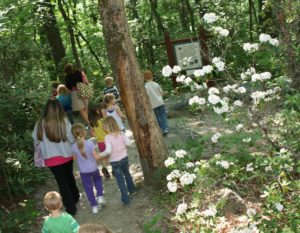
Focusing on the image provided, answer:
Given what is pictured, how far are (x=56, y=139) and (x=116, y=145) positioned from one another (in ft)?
2.93

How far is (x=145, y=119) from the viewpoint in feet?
23.8

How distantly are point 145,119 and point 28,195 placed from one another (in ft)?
8.87

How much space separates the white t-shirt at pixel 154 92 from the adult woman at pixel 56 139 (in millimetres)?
3074

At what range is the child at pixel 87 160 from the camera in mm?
6633

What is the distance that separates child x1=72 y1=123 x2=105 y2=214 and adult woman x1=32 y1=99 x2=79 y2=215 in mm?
105

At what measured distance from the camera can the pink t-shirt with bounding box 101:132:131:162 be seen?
6.70 m

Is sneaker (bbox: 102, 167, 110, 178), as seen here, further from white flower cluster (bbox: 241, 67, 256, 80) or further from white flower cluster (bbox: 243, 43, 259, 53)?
white flower cluster (bbox: 243, 43, 259, 53)

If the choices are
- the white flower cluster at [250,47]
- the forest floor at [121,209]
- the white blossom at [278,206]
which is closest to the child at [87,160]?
the forest floor at [121,209]

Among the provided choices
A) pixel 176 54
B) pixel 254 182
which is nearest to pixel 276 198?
pixel 254 182

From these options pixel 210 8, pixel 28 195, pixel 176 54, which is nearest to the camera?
pixel 28 195

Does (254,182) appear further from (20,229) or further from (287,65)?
(20,229)

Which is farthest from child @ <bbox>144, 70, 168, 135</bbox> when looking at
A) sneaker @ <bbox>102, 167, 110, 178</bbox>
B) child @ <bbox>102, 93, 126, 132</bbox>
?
sneaker @ <bbox>102, 167, 110, 178</bbox>

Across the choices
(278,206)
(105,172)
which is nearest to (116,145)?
(105,172)

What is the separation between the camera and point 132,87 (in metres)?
7.12
